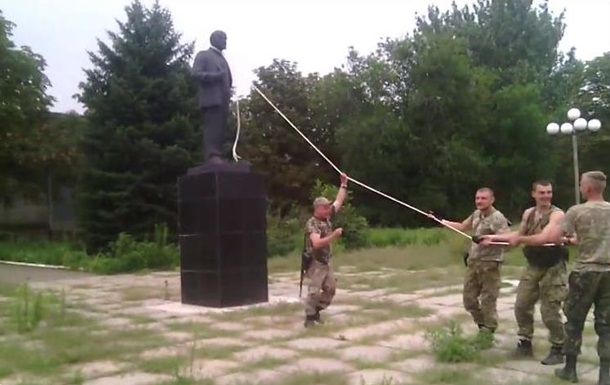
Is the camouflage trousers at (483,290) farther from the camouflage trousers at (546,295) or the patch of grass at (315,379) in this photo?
the patch of grass at (315,379)

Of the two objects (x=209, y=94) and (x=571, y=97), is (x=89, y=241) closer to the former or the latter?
(x=209, y=94)

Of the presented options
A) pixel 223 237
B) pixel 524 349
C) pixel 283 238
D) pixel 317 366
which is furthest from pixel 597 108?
pixel 317 366

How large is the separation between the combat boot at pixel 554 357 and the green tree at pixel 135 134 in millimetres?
13760

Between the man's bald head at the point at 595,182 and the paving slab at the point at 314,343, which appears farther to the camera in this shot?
the paving slab at the point at 314,343

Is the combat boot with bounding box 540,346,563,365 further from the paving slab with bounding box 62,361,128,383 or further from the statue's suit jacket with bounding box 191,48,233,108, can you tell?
the statue's suit jacket with bounding box 191,48,233,108

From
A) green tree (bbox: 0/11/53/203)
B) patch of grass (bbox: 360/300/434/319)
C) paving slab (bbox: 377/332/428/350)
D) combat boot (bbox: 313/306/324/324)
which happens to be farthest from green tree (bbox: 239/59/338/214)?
paving slab (bbox: 377/332/428/350)

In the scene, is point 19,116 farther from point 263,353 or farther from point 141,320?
point 263,353

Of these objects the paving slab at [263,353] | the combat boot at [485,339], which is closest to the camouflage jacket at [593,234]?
the combat boot at [485,339]

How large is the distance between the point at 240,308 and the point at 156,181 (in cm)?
1038

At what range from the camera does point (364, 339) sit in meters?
6.90

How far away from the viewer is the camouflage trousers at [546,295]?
18.7ft

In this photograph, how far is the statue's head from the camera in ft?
32.0

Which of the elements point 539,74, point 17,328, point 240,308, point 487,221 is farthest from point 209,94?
point 539,74

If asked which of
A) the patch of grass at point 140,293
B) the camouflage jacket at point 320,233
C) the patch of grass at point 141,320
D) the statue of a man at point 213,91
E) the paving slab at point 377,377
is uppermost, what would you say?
the statue of a man at point 213,91
